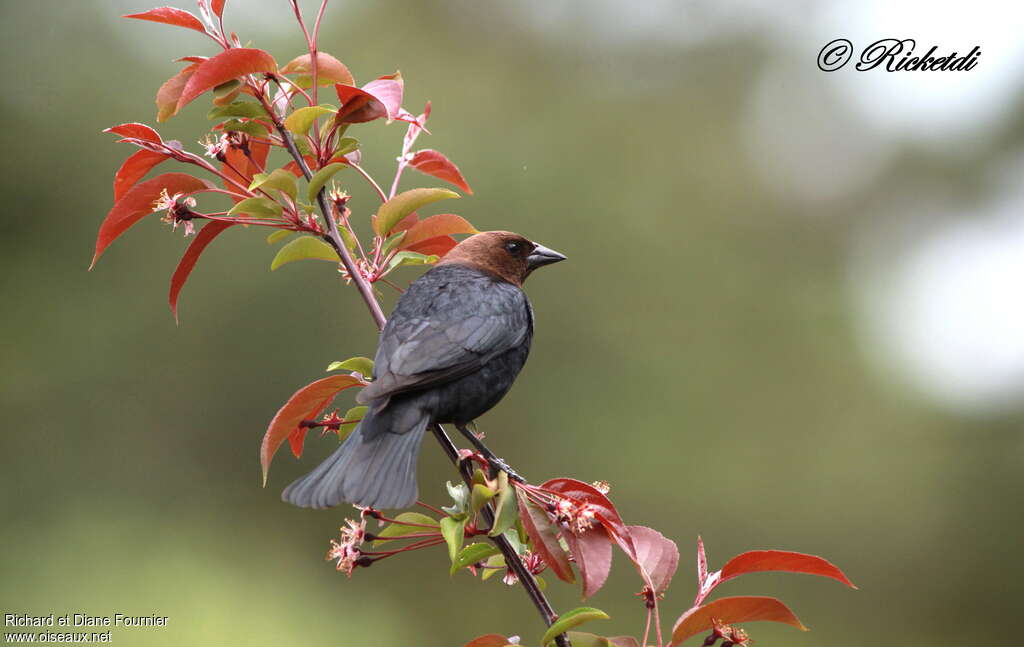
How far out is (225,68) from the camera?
1769mm

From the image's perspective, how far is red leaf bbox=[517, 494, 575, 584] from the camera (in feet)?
5.57

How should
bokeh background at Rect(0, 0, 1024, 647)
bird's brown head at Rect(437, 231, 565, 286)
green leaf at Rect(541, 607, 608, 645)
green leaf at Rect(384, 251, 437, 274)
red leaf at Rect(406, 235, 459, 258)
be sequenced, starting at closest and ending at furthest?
green leaf at Rect(541, 607, 608, 645) < green leaf at Rect(384, 251, 437, 274) < red leaf at Rect(406, 235, 459, 258) < bird's brown head at Rect(437, 231, 565, 286) < bokeh background at Rect(0, 0, 1024, 647)

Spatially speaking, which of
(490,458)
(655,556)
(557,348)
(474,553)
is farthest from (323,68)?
(557,348)

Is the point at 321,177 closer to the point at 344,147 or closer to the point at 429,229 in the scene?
the point at 344,147

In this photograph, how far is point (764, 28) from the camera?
327 inches

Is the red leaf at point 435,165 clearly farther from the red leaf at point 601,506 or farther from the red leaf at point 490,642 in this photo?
the red leaf at point 490,642

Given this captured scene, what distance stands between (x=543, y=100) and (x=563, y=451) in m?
2.73

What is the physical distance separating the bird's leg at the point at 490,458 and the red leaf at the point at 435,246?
441 mm

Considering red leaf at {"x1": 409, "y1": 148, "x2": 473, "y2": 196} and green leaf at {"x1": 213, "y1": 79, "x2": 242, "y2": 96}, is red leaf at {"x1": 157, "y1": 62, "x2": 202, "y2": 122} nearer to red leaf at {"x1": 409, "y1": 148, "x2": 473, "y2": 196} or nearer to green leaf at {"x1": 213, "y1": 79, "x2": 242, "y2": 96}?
green leaf at {"x1": 213, "y1": 79, "x2": 242, "y2": 96}

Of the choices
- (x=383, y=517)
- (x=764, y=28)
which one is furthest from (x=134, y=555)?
(x=764, y=28)

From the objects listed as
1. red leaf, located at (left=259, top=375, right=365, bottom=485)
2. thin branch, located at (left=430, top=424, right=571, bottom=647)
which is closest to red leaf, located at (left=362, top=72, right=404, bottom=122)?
red leaf, located at (left=259, top=375, right=365, bottom=485)

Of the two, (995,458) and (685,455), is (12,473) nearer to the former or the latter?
(685,455)

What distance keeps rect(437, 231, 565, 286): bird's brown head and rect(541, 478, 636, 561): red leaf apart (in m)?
1.33

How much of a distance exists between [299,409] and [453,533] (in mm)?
493
